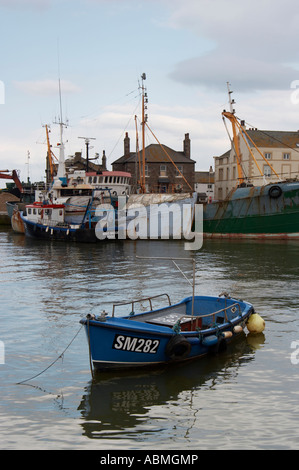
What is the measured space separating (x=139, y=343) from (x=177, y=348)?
1002 mm

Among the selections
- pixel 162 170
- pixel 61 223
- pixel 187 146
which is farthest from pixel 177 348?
pixel 187 146

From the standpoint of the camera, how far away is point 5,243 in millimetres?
47438

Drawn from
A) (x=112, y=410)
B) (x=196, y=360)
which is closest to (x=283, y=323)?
(x=196, y=360)

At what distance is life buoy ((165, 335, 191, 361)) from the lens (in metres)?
12.7

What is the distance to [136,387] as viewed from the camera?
11.9 meters

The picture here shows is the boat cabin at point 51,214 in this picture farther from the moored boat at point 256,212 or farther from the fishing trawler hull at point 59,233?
the moored boat at point 256,212

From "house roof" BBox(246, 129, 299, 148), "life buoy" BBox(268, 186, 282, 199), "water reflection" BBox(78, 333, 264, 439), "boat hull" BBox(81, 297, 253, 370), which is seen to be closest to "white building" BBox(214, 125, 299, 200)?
"house roof" BBox(246, 129, 299, 148)

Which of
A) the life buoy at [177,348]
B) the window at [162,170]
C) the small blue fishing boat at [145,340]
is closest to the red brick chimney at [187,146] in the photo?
the window at [162,170]

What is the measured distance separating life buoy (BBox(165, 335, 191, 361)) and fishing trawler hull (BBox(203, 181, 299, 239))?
35.3m

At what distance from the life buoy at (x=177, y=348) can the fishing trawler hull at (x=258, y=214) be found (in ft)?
116

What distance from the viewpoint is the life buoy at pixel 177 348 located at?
41.6 ft

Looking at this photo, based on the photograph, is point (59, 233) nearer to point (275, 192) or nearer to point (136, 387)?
point (275, 192)

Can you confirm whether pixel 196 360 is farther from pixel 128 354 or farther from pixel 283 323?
pixel 283 323
